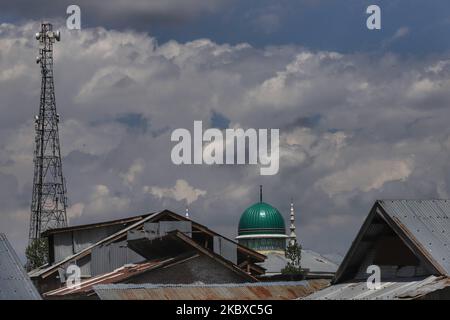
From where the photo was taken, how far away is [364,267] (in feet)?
105

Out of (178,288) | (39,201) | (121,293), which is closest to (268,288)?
(178,288)

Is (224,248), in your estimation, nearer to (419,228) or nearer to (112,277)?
(112,277)

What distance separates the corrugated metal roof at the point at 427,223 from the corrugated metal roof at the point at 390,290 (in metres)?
0.62

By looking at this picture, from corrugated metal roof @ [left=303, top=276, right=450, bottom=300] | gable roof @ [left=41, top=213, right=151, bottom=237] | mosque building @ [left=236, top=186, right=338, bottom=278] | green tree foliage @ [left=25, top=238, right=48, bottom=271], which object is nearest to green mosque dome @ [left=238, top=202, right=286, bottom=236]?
mosque building @ [left=236, top=186, right=338, bottom=278]

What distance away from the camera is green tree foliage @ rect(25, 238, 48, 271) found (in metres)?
82.1

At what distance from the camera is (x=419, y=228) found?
2964 centimetres

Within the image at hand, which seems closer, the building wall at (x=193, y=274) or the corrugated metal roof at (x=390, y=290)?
the corrugated metal roof at (x=390, y=290)

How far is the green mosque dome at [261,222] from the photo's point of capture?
341 ft

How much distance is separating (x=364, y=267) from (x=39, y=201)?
47.5 m

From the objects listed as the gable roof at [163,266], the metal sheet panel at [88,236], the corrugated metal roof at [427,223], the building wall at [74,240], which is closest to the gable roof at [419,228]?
the corrugated metal roof at [427,223]

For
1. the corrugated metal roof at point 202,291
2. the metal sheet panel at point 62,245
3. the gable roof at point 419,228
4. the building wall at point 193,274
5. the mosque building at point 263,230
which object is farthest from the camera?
the mosque building at point 263,230

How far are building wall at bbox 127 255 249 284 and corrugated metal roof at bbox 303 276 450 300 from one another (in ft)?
46.6

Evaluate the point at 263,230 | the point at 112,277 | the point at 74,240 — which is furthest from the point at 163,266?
the point at 263,230

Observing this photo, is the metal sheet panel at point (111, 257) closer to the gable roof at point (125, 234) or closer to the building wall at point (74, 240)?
the gable roof at point (125, 234)
